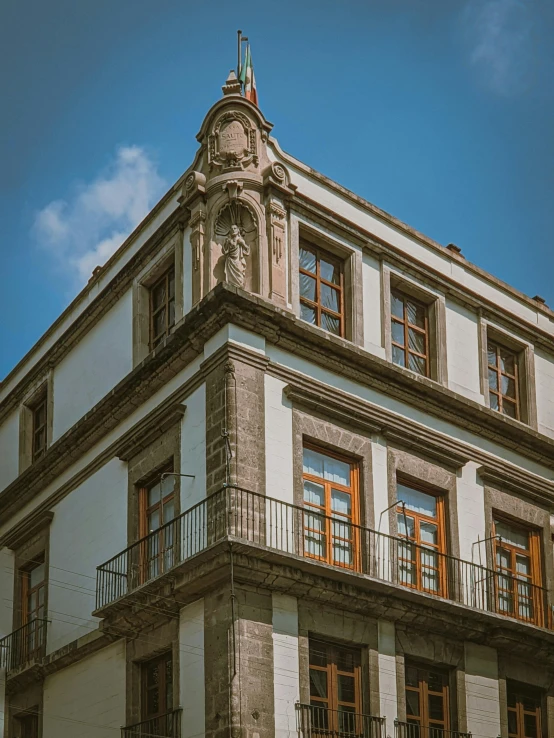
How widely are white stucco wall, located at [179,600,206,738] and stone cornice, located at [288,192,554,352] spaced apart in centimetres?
836

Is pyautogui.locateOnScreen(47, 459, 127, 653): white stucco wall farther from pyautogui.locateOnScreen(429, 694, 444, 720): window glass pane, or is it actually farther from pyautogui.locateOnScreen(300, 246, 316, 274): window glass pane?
pyautogui.locateOnScreen(429, 694, 444, 720): window glass pane

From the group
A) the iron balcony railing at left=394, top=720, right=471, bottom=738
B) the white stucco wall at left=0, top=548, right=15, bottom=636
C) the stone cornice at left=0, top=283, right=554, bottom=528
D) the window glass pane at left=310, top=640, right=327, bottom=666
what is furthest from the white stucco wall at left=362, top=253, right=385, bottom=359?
the white stucco wall at left=0, top=548, right=15, bottom=636

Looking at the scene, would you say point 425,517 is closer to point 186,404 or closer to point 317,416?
point 317,416

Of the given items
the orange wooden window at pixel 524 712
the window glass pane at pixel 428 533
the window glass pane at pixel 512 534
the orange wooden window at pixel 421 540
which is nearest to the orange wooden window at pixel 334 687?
the orange wooden window at pixel 421 540

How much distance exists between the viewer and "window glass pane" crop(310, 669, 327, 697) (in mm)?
22781

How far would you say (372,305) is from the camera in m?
27.1

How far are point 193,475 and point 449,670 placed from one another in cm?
636

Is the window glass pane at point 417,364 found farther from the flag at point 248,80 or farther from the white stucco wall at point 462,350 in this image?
the flag at point 248,80

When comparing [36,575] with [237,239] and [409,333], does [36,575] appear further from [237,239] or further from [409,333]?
[409,333]

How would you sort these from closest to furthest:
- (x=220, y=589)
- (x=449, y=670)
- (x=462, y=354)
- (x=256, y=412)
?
1. (x=220, y=589)
2. (x=256, y=412)
3. (x=449, y=670)
4. (x=462, y=354)

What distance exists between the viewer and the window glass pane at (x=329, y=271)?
2670 centimetres

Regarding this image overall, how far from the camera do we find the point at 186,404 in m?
24.8

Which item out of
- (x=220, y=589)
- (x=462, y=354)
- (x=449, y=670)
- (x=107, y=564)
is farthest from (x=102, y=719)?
(x=462, y=354)

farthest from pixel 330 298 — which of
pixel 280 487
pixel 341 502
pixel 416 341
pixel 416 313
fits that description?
pixel 280 487
